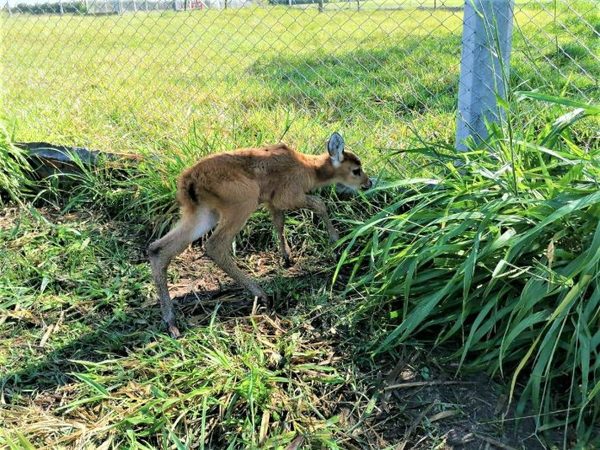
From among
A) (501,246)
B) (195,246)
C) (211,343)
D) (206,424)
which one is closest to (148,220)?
(195,246)

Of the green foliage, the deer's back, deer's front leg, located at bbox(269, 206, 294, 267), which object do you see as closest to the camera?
the deer's back

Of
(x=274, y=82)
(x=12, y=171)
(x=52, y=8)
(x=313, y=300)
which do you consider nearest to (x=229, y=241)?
(x=313, y=300)

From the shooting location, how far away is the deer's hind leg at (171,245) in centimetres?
369

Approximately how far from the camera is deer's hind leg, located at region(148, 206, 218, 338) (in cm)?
369

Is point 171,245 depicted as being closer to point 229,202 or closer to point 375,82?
point 229,202

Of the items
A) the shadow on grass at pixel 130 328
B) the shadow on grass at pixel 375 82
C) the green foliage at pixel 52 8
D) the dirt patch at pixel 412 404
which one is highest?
the green foliage at pixel 52 8

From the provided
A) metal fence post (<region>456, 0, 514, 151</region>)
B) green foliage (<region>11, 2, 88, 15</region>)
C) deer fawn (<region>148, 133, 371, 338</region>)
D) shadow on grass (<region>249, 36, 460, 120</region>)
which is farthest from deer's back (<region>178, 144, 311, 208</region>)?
green foliage (<region>11, 2, 88, 15</region>)

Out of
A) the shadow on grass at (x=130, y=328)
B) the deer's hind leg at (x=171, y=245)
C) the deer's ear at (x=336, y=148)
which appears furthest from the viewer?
the deer's ear at (x=336, y=148)

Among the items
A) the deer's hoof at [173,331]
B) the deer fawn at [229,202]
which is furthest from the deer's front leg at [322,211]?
the deer's hoof at [173,331]

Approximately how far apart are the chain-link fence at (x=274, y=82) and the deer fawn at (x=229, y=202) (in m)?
0.79

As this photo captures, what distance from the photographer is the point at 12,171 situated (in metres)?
5.11

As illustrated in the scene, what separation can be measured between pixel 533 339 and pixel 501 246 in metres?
0.45

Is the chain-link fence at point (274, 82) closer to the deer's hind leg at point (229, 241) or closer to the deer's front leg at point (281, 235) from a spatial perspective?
the deer's front leg at point (281, 235)

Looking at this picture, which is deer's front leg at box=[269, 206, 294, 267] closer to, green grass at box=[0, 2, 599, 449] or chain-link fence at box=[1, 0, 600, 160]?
green grass at box=[0, 2, 599, 449]
